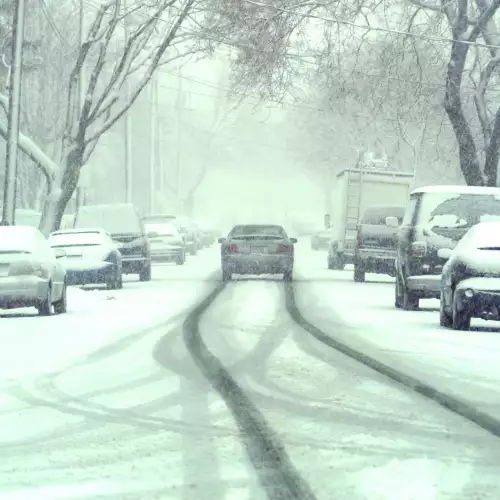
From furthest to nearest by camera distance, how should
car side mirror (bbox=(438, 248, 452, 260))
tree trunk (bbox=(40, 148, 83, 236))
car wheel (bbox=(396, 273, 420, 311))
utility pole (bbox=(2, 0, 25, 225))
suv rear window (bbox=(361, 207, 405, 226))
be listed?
tree trunk (bbox=(40, 148, 83, 236)) < suv rear window (bbox=(361, 207, 405, 226)) < utility pole (bbox=(2, 0, 25, 225)) < car wheel (bbox=(396, 273, 420, 311)) < car side mirror (bbox=(438, 248, 452, 260))

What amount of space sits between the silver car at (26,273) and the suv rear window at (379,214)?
14843 millimetres

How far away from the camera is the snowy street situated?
730cm

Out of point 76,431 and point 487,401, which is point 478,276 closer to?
point 487,401

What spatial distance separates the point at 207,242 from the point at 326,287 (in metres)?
49.1

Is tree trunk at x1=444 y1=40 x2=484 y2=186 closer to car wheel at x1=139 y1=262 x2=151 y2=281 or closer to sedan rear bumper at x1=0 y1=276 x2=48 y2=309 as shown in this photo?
car wheel at x1=139 y1=262 x2=151 y2=281

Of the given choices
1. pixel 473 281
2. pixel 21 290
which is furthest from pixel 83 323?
pixel 473 281

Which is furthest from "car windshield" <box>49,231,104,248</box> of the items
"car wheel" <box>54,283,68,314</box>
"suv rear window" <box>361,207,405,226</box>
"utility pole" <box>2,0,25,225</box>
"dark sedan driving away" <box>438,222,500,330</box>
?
"dark sedan driving away" <box>438,222,500,330</box>

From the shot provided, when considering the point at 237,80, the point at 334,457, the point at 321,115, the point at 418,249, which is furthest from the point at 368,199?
the point at 321,115

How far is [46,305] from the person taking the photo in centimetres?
2112

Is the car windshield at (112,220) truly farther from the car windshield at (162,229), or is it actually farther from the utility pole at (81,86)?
the car windshield at (162,229)

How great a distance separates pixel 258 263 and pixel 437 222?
40.1 ft

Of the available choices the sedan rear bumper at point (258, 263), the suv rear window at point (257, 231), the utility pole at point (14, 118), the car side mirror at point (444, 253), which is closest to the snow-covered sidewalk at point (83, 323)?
the sedan rear bumper at point (258, 263)

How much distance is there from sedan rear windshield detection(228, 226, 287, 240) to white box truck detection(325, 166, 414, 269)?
4.93 metres

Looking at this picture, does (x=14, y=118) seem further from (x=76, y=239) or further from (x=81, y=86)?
(x=81, y=86)
